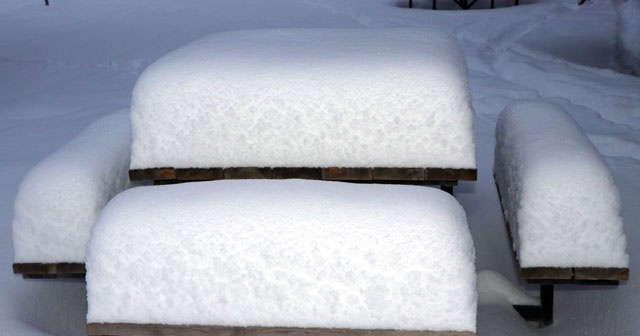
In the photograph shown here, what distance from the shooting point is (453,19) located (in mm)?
19062

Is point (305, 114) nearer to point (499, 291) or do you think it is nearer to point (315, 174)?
point (315, 174)

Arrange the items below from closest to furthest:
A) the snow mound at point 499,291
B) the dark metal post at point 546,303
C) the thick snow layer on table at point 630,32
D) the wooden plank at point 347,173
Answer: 1. the wooden plank at point 347,173
2. the dark metal post at point 546,303
3. the snow mound at point 499,291
4. the thick snow layer on table at point 630,32

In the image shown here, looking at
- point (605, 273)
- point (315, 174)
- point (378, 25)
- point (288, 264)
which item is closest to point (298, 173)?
point (315, 174)

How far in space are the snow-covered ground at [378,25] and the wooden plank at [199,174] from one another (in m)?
1.37

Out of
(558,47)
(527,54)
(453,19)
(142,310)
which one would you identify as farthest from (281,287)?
(453,19)

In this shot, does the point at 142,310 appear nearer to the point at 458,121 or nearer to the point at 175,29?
the point at 458,121

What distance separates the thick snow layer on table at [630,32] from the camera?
13847mm

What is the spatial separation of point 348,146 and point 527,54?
10275mm

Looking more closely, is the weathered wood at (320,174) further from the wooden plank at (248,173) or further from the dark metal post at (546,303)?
the dark metal post at (546,303)

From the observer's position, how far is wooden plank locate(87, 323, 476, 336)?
13.1ft

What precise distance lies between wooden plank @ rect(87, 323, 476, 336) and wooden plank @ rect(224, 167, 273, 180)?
5.04 feet

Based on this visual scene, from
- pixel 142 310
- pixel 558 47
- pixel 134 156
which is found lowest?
pixel 558 47

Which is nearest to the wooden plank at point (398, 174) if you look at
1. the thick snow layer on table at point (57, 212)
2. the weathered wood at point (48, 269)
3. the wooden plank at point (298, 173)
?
the wooden plank at point (298, 173)

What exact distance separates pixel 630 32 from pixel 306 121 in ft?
35.4
